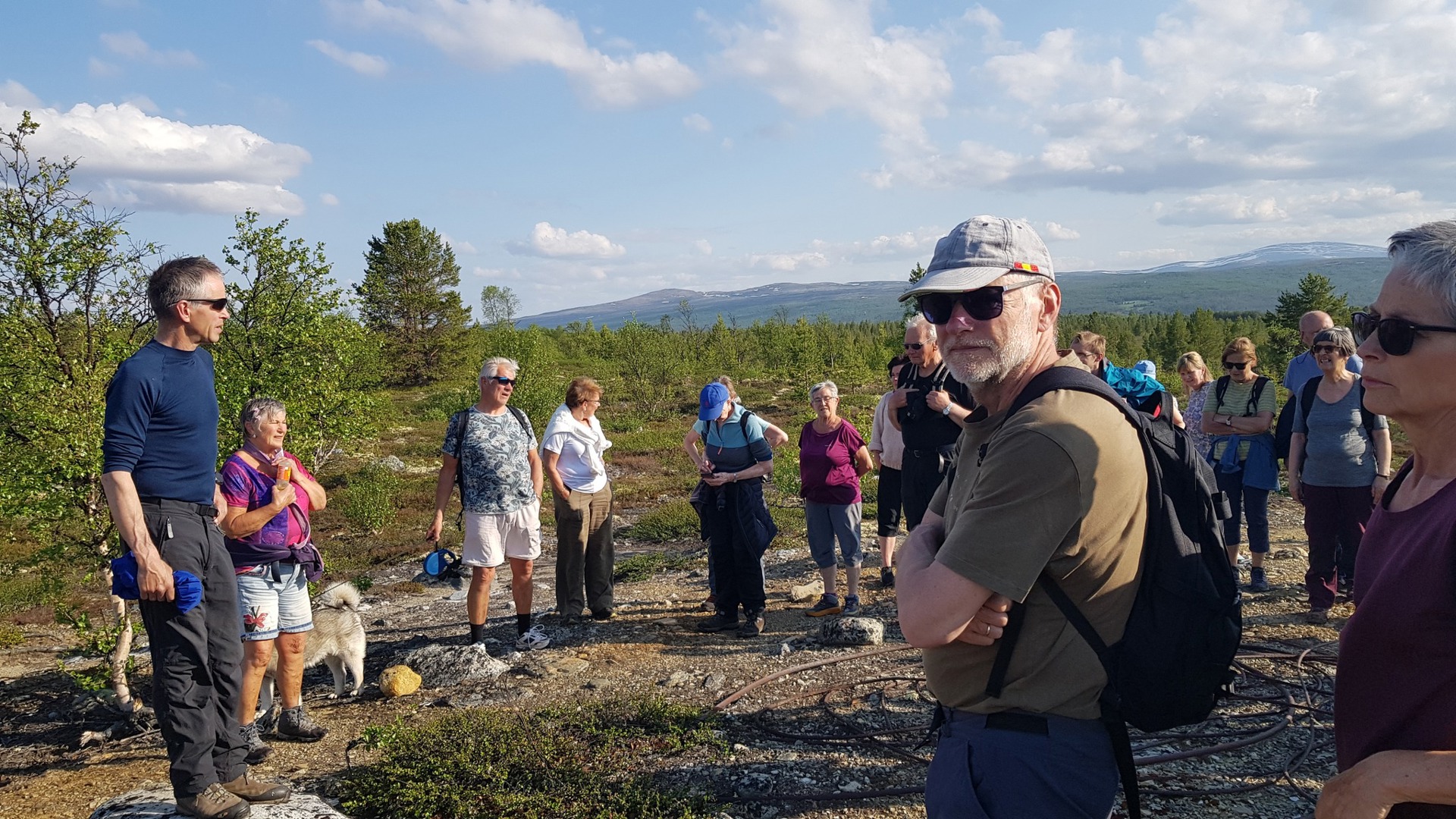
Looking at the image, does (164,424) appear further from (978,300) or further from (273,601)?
(978,300)

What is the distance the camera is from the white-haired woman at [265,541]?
4.29 m

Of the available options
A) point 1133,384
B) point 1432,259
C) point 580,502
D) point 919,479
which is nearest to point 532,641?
point 580,502

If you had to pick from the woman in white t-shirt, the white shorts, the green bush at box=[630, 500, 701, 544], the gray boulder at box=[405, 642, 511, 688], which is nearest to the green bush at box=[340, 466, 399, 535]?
the green bush at box=[630, 500, 701, 544]

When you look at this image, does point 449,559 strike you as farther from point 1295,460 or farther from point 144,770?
point 1295,460

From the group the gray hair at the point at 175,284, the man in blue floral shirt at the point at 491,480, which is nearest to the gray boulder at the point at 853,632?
Answer: the man in blue floral shirt at the point at 491,480

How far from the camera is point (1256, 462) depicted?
6625mm

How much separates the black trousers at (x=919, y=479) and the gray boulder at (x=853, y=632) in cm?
82

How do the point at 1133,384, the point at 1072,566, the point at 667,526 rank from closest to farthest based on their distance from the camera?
the point at 1072,566, the point at 1133,384, the point at 667,526

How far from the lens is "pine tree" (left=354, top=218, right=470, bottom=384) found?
36562mm

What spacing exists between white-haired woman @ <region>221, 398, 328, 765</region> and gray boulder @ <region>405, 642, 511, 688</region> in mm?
1274

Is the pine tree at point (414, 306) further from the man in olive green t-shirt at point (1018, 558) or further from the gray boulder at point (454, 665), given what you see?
the man in olive green t-shirt at point (1018, 558)

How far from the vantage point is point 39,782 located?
440 cm

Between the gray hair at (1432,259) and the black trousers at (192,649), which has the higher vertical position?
the gray hair at (1432,259)

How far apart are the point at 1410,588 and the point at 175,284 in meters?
3.86
